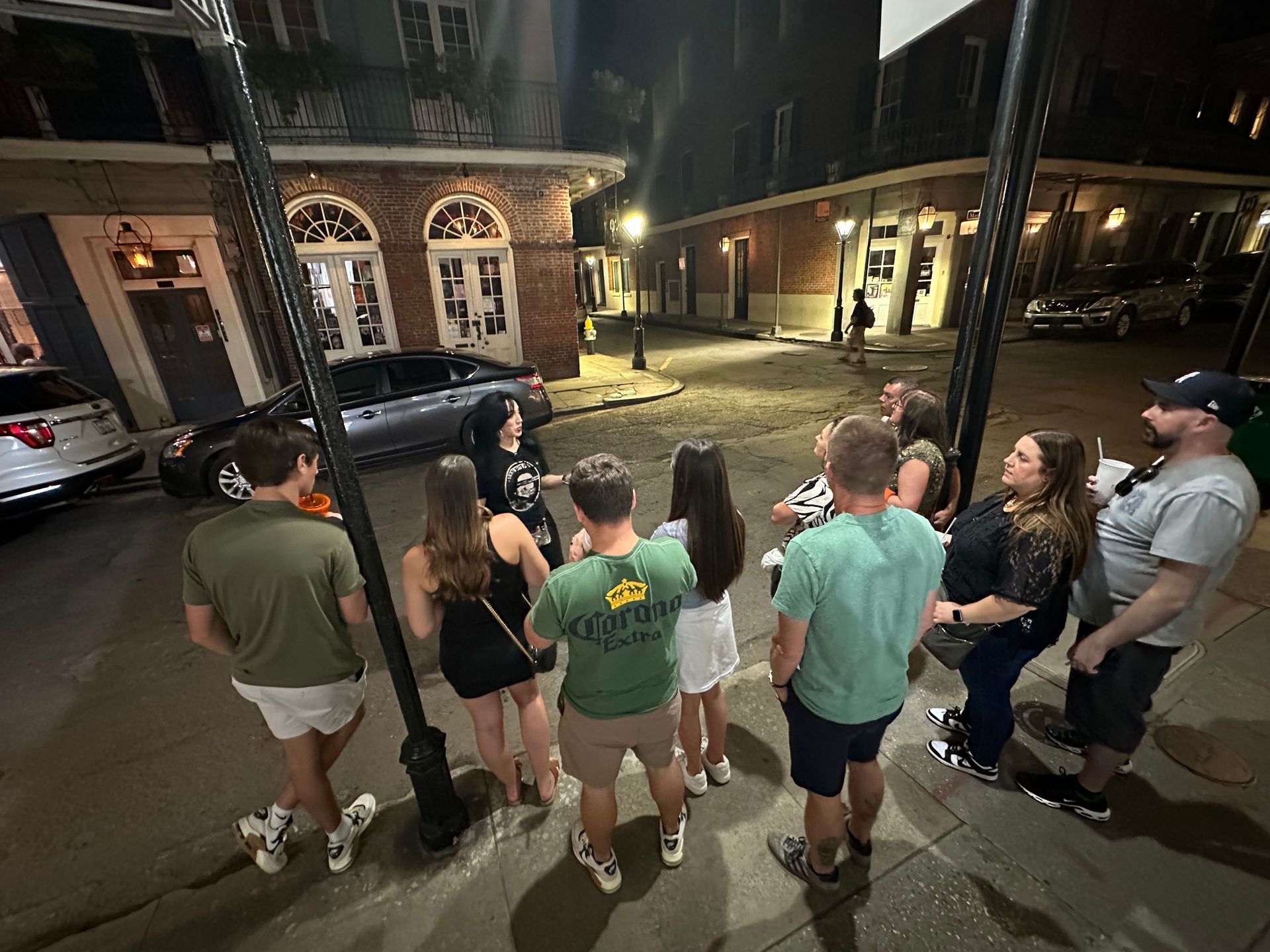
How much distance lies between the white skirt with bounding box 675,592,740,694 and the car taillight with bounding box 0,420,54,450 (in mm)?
7288

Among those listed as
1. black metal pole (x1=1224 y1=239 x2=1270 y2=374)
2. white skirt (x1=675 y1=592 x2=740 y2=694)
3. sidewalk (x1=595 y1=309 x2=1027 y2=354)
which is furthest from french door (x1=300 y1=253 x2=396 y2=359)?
sidewalk (x1=595 y1=309 x2=1027 y2=354)

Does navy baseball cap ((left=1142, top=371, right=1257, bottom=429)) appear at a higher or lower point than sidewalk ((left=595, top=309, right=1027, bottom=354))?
higher

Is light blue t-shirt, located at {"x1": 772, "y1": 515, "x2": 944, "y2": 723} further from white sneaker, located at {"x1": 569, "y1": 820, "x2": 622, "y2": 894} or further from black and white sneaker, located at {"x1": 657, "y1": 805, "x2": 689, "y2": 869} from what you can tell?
white sneaker, located at {"x1": 569, "y1": 820, "x2": 622, "y2": 894}

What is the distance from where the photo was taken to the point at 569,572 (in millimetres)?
1718

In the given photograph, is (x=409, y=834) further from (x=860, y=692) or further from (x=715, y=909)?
(x=860, y=692)

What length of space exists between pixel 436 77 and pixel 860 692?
42.1 feet

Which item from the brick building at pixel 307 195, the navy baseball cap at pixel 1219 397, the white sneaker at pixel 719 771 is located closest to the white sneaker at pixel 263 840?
the white sneaker at pixel 719 771

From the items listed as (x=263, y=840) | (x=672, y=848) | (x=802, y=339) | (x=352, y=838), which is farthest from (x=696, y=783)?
(x=802, y=339)

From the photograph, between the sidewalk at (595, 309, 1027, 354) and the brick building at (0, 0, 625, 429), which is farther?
the sidewalk at (595, 309, 1027, 354)

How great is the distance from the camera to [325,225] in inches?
416

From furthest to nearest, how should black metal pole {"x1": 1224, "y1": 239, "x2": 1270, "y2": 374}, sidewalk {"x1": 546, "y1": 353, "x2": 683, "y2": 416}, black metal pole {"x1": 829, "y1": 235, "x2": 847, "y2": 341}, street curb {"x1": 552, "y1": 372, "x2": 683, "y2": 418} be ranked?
black metal pole {"x1": 829, "y1": 235, "x2": 847, "y2": 341} < sidewalk {"x1": 546, "y1": 353, "x2": 683, "y2": 416} < street curb {"x1": 552, "y1": 372, "x2": 683, "y2": 418} < black metal pole {"x1": 1224, "y1": 239, "x2": 1270, "y2": 374}

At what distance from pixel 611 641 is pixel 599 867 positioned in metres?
1.10

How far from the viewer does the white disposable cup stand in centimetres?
261

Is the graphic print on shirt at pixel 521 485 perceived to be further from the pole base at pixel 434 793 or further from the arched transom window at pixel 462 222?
the arched transom window at pixel 462 222
